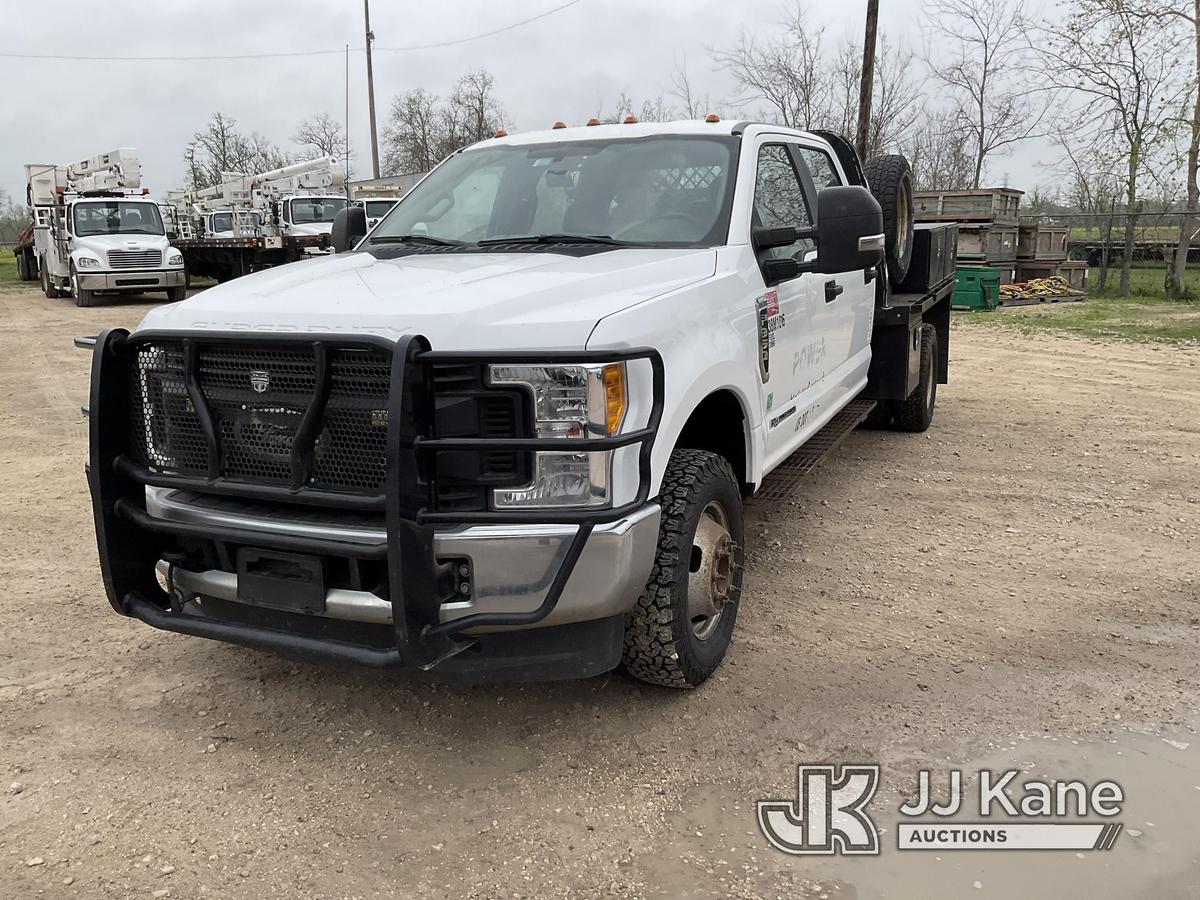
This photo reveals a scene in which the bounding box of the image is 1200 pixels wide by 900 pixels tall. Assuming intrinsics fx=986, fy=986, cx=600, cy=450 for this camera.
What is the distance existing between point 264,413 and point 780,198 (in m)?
2.65

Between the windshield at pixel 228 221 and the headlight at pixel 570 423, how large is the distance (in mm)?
26292

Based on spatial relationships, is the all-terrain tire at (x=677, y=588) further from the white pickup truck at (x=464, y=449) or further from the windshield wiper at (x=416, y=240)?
the windshield wiper at (x=416, y=240)

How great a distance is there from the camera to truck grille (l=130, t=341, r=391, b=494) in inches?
108

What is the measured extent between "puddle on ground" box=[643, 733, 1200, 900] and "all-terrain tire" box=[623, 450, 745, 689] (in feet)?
1.52

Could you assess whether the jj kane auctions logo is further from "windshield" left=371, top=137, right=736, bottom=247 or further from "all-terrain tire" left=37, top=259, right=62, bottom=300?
"all-terrain tire" left=37, top=259, right=62, bottom=300

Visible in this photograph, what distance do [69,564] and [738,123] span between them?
3.81 metres

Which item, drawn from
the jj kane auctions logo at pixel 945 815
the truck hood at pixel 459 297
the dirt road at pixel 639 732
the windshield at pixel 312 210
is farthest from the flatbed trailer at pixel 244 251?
the jj kane auctions logo at pixel 945 815

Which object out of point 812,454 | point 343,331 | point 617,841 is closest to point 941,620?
point 812,454

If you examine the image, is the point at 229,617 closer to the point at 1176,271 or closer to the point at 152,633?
the point at 152,633

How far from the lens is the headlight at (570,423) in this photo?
269 cm

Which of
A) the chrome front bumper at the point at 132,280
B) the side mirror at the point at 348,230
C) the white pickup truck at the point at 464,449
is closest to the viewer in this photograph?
the white pickup truck at the point at 464,449

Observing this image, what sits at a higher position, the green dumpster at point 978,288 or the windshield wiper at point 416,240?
the windshield wiper at point 416,240

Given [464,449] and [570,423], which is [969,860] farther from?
[464,449]

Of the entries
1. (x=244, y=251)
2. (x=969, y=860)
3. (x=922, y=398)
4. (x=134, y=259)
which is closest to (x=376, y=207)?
(x=244, y=251)
